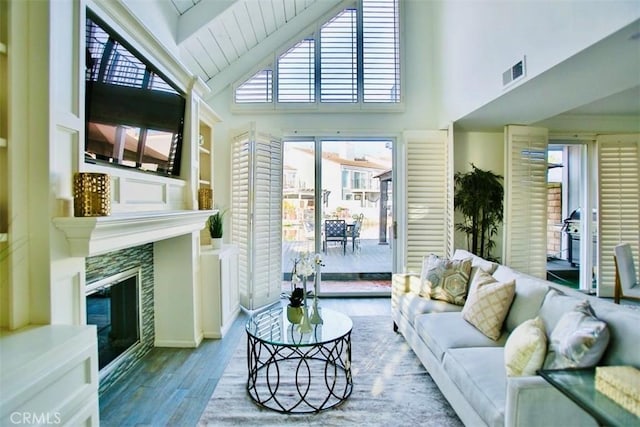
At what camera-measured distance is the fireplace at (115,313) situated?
7.63 feet

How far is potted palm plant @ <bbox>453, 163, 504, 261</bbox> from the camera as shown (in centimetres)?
429

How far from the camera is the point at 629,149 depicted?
455cm

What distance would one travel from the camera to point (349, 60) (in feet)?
15.6

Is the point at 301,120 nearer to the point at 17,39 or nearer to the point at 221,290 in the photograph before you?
the point at 221,290

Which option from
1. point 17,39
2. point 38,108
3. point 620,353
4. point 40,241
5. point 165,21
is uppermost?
point 165,21

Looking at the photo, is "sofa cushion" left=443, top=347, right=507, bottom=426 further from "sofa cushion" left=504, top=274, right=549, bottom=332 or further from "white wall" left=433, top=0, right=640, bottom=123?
"white wall" left=433, top=0, right=640, bottom=123

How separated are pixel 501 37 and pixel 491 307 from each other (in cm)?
249

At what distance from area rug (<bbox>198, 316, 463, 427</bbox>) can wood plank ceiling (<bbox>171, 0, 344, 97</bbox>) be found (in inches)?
127

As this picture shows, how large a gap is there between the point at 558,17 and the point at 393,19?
286cm

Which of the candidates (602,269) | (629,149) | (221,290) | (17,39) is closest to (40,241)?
(17,39)

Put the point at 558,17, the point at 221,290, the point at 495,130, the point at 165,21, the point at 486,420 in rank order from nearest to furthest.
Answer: the point at 486,420, the point at 558,17, the point at 165,21, the point at 221,290, the point at 495,130

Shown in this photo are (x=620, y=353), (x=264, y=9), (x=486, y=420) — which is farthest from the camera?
(x=264, y=9)

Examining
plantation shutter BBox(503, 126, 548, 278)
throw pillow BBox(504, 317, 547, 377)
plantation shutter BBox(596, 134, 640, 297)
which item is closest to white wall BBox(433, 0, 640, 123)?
plantation shutter BBox(503, 126, 548, 278)

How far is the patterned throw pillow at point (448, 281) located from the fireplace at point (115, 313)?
2.61 meters
